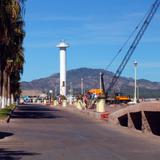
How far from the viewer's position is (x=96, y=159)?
19.5 m

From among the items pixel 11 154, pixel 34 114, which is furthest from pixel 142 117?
pixel 34 114

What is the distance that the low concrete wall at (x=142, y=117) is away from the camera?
3351 cm

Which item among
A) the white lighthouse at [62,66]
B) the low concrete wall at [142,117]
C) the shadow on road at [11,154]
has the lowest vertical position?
the shadow on road at [11,154]

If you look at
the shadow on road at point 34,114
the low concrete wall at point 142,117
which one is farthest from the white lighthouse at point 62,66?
the low concrete wall at point 142,117

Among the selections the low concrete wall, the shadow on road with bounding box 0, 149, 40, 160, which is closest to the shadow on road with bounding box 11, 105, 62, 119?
the low concrete wall

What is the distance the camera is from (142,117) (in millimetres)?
35344

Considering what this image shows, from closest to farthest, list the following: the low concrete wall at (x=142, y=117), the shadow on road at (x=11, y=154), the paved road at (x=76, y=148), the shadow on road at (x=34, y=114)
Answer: the shadow on road at (x=11, y=154) → the paved road at (x=76, y=148) → the low concrete wall at (x=142, y=117) → the shadow on road at (x=34, y=114)

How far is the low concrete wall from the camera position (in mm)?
33506

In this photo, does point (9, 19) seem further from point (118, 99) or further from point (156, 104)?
point (118, 99)

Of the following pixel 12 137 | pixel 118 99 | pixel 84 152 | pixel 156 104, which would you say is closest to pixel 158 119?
pixel 156 104

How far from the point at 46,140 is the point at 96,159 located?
26.8 ft

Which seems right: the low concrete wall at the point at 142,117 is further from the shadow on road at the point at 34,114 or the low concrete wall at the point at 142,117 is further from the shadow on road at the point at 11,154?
the shadow on road at the point at 34,114

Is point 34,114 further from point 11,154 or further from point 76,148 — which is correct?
point 11,154

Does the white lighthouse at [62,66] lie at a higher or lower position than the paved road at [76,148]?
higher
